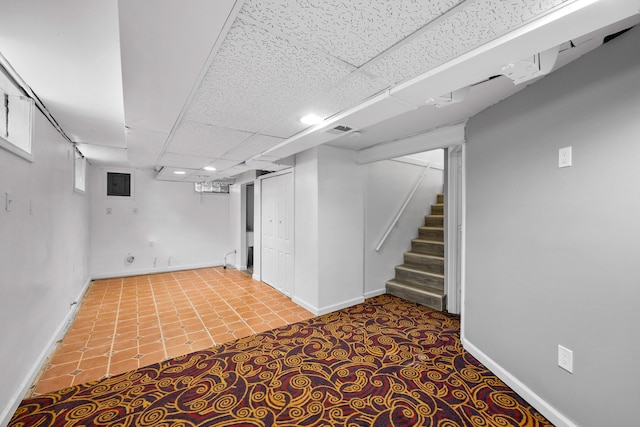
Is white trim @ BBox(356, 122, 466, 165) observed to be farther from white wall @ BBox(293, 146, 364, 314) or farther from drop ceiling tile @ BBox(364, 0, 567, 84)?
drop ceiling tile @ BBox(364, 0, 567, 84)

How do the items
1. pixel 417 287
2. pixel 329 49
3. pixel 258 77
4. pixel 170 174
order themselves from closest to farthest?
1. pixel 329 49
2. pixel 258 77
3. pixel 417 287
4. pixel 170 174

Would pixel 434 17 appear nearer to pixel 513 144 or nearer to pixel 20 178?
pixel 513 144

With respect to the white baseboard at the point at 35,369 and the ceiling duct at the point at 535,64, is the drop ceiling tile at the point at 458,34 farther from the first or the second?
the white baseboard at the point at 35,369

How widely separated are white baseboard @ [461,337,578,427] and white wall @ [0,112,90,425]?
3522 millimetres

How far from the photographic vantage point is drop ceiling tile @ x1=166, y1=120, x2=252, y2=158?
2482mm

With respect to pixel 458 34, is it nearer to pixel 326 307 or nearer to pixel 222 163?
pixel 326 307

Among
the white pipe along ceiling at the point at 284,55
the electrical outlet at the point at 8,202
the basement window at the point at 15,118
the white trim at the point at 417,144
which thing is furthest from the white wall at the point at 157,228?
the white trim at the point at 417,144

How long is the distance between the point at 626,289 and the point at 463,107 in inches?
66.7

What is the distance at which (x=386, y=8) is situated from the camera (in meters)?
1.04

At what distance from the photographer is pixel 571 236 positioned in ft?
5.39

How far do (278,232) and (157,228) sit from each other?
334cm

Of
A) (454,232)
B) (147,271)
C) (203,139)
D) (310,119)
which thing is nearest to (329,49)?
(310,119)

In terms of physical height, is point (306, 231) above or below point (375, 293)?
above

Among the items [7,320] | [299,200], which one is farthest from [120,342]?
[299,200]
